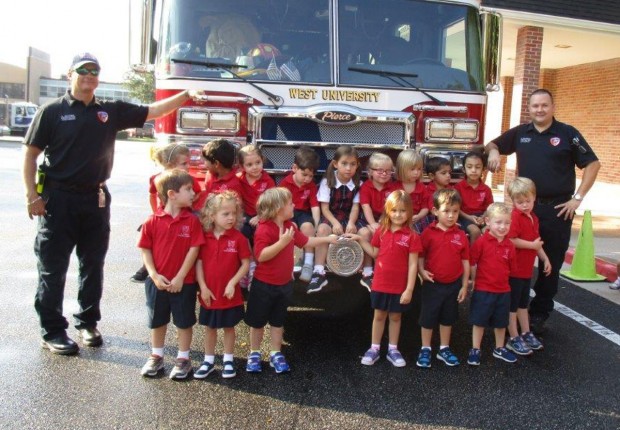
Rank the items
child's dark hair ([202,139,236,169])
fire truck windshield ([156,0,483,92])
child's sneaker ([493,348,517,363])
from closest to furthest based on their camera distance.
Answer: child's sneaker ([493,348,517,363])
child's dark hair ([202,139,236,169])
fire truck windshield ([156,0,483,92])

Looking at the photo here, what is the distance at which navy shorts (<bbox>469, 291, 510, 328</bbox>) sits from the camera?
169 inches

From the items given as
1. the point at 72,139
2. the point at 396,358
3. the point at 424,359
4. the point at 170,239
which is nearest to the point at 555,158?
the point at 424,359

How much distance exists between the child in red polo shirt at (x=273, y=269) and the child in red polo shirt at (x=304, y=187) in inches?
16.3

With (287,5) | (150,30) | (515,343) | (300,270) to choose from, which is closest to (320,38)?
(287,5)

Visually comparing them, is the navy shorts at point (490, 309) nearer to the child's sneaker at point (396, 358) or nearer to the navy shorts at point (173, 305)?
the child's sneaker at point (396, 358)

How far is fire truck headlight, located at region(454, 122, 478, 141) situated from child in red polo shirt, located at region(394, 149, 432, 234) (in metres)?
0.62

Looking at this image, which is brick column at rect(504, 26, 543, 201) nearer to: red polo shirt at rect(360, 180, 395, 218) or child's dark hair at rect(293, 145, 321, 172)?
red polo shirt at rect(360, 180, 395, 218)

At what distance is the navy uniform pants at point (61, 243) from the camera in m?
4.27

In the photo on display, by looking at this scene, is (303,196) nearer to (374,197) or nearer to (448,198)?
(374,197)

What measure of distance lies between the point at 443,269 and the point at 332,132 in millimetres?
1456

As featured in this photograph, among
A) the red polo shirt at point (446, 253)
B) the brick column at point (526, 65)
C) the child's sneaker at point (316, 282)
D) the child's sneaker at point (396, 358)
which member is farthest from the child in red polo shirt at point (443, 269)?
the brick column at point (526, 65)

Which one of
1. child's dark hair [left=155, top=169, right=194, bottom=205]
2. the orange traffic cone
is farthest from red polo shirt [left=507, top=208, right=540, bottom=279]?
the orange traffic cone

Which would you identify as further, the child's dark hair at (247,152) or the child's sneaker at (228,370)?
the child's dark hair at (247,152)

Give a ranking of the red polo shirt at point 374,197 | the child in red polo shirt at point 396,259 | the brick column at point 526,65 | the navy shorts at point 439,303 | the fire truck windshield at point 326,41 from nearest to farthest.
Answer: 1. the child in red polo shirt at point 396,259
2. the navy shorts at point 439,303
3. the red polo shirt at point 374,197
4. the fire truck windshield at point 326,41
5. the brick column at point 526,65
